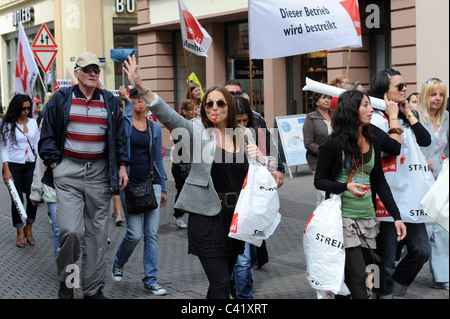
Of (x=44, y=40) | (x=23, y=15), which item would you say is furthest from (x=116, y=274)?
(x=23, y=15)

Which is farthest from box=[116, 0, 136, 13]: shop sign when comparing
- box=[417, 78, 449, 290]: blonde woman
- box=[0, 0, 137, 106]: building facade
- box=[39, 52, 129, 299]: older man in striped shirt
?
box=[417, 78, 449, 290]: blonde woman

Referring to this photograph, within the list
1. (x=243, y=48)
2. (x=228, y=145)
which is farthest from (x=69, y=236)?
(x=243, y=48)

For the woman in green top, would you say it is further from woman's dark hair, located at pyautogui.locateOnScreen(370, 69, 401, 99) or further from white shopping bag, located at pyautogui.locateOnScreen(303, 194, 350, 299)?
woman's dark hair, located at pyautogui.locateOnScreen(370, 69, 401, 99)

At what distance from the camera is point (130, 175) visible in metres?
6.63

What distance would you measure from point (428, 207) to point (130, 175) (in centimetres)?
348

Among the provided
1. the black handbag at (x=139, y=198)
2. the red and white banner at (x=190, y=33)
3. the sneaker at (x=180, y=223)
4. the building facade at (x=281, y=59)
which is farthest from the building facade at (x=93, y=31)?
the black handbag at (x=139, y=198)

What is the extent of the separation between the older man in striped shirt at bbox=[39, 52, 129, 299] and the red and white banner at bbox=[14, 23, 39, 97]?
5442mm

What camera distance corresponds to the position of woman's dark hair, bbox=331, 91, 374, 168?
16.2 ft

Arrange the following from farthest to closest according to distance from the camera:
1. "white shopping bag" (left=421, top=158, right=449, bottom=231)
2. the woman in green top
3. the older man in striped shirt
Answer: the older man in striped shirt → the woman in green top → "white shopping bag" (left=421, top=158, right=449, bottom=231)

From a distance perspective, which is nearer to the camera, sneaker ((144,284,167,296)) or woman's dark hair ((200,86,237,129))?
woman's dark hair ((200,86,237,129))

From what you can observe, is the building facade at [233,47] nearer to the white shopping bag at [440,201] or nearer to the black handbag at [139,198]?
the black handbag at [139,198]
